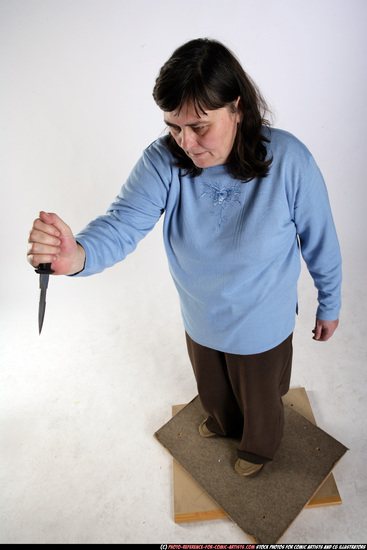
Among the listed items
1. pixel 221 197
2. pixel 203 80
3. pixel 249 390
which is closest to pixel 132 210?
pixel 221 197

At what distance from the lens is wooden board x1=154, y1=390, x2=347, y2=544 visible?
1.60 metres

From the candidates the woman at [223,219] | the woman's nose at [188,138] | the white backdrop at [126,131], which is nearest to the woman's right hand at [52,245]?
the woman at [223,219]

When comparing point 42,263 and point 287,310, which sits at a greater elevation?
point 42,263

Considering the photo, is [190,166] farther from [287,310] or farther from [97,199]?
[97,199]

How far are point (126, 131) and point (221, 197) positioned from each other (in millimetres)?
1657

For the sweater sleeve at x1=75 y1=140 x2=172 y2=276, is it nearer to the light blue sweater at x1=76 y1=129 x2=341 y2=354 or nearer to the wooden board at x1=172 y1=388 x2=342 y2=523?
the light blue sweater at x1=76 y1=129 x2=341 y2=354

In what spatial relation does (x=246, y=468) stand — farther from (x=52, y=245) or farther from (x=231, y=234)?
(x=52, y=245)

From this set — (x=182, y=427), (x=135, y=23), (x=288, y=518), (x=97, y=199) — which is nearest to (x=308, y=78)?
(x=135, y=23)

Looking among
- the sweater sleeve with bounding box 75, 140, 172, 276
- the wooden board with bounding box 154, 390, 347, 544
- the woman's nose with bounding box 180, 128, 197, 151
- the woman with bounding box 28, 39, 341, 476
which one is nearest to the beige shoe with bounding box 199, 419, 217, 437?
the wooden board with bounding box 154, 390, 347, 544

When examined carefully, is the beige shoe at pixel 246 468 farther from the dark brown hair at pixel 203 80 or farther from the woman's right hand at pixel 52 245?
the dark brown hair at pixel 203 80

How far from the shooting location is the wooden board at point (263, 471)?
5.26 feet

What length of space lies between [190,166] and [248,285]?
0.36 meters

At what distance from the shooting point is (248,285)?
46.8 inches

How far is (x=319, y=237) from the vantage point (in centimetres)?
126
